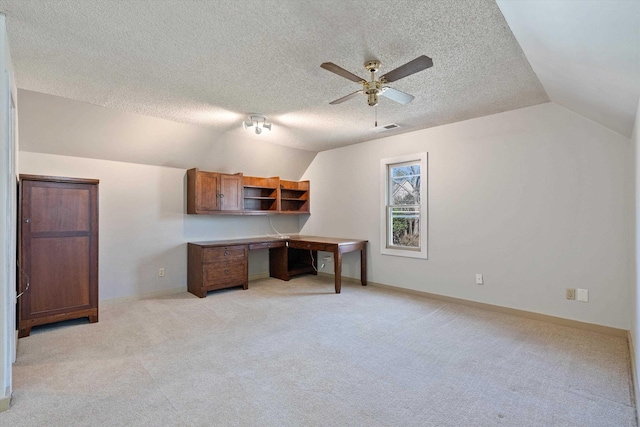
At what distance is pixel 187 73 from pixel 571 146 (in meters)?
4.01

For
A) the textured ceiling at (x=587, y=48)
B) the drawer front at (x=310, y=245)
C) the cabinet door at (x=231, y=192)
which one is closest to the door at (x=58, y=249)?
the cabinet door at (x=231, y=192)

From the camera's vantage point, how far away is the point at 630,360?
8.54 ft

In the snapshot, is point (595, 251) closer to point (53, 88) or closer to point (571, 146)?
point (571, 146)

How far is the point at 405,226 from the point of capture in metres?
4.98

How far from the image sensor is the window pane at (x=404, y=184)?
4.82 metres

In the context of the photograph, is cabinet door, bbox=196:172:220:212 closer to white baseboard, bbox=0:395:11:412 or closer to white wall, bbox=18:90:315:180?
white wall, bbox=18:90:315:180

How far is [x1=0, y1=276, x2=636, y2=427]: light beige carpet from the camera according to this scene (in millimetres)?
1937

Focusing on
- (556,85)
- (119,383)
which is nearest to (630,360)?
(556,85)

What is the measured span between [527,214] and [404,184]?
1787 millimetres

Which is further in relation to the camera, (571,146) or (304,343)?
(571,146)

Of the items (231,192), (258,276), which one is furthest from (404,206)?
(258,276)

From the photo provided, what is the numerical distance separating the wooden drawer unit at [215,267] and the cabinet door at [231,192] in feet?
2.34

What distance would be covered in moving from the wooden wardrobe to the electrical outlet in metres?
5.35

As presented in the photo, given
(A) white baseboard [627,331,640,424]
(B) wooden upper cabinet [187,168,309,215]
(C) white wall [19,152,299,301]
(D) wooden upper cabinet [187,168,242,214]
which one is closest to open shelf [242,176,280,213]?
(B) wooden upper cabinet [187,168,309,215]
